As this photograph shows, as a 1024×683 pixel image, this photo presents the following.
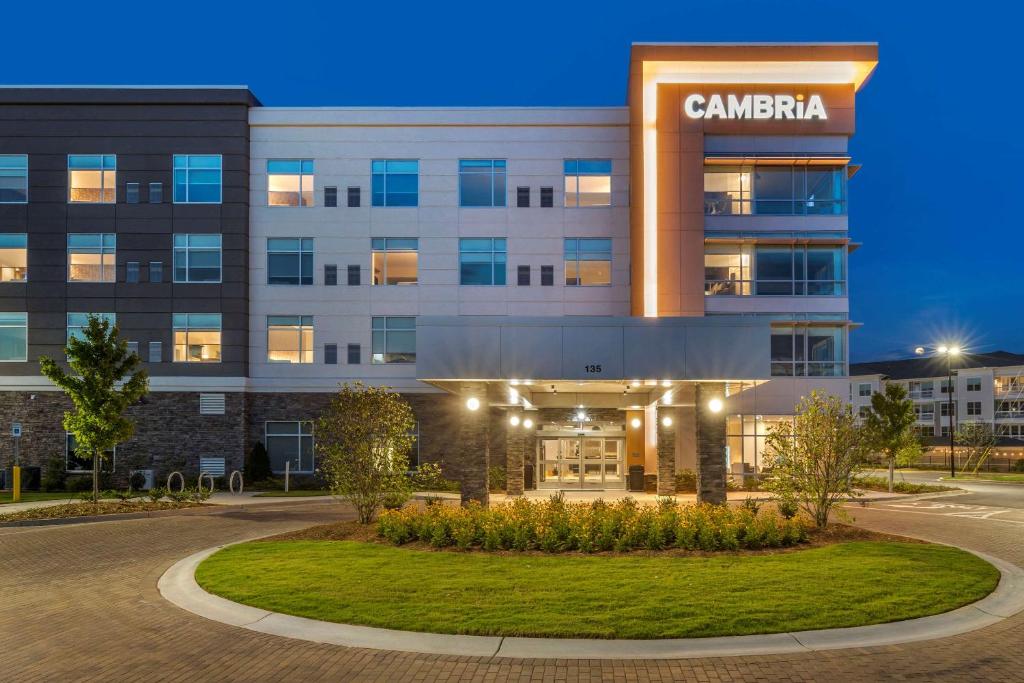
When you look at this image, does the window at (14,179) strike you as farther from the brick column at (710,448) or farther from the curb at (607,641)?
the brick column at (710,448)

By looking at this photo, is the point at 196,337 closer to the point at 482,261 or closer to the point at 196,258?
the point at 196,258

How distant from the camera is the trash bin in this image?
3259 centimetres

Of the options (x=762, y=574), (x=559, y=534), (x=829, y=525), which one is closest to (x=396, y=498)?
(x=559, y=534)

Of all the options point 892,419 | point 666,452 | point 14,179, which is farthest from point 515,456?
point 14,179

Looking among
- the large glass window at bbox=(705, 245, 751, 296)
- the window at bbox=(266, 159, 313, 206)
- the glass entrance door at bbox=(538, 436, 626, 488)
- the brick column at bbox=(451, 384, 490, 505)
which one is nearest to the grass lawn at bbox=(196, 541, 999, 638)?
the brick column at bbox=(451, 384, 490, 505)

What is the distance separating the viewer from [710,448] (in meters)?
20.6

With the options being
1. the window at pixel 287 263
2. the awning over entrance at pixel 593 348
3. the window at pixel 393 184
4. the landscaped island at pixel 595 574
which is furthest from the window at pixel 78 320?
the awning over entrance at pixel 593 348

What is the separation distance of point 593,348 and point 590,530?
5193 millimetres

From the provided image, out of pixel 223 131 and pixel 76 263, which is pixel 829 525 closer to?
pixel 223 131

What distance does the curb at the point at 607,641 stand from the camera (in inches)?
374

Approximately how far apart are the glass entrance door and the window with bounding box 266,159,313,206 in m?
16.1

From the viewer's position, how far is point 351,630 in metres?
10.4

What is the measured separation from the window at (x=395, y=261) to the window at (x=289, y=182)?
13.2 feet

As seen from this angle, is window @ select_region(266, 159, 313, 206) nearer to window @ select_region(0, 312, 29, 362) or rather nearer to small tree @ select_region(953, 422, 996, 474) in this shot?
window @ select_region(0, 312, 29, 362)
